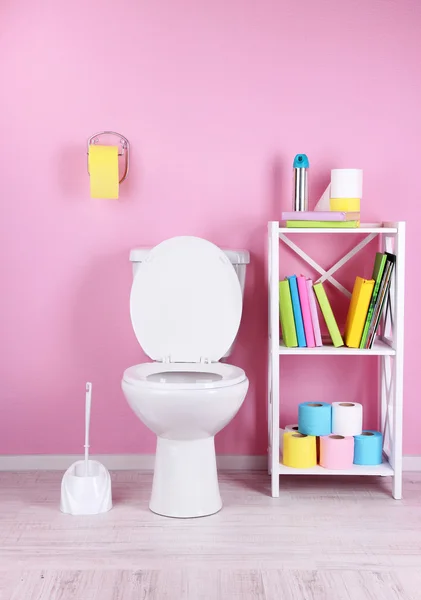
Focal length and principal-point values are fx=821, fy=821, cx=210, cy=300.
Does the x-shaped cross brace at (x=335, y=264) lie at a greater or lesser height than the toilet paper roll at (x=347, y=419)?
greater

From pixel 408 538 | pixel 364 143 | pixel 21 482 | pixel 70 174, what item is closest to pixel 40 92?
pixel 70 174

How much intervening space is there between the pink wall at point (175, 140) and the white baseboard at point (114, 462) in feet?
0.76

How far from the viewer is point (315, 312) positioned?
2.91 meters

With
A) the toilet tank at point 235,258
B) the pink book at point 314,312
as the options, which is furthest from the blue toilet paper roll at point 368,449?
the toilet tank at point 235,258

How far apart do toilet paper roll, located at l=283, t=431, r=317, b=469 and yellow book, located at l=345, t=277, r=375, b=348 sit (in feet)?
1.23

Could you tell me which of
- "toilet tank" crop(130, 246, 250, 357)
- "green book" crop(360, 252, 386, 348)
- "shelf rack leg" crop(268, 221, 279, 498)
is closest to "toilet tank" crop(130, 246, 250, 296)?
"toilet tank" crop(130, 246, 250, 357)

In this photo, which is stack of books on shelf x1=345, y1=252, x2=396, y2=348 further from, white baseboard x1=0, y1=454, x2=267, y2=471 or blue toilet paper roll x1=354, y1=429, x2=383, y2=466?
white baseboard x1=0, y1=454, x2=267, y2=471

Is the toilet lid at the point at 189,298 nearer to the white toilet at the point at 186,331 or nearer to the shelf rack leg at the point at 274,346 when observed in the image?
the white toilet at the point at 186,331

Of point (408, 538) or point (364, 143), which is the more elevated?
point (364, 143)

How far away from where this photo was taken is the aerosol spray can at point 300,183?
116 inches

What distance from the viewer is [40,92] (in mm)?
3094

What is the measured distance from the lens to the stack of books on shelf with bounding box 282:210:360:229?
2.83 meters

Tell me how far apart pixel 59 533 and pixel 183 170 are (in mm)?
1397

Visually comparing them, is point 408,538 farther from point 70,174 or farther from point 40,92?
point 40,92
